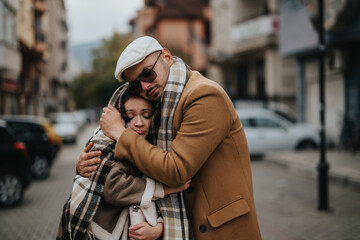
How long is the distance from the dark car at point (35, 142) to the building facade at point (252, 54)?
1330cm

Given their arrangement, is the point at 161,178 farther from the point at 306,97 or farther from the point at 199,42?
the point at 199,42

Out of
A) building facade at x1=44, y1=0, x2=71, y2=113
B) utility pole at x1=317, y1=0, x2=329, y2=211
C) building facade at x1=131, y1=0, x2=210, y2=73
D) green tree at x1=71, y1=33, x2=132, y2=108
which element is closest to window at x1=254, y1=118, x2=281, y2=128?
utility pole at x1=317, y1=0, x2=329, y2=211

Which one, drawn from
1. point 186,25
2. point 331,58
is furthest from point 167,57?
point 186,25

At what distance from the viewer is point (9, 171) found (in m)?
7.97

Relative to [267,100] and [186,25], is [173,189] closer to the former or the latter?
[267,100]

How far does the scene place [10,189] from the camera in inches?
311

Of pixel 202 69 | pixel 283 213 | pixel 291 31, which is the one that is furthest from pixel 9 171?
pixel 202 69

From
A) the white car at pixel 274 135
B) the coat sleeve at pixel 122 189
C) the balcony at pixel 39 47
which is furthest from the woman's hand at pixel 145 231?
the balcony at pixel 39 47

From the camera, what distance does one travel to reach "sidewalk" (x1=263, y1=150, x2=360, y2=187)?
8.75 meters

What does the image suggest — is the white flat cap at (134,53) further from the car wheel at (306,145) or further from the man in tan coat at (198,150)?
the car wheel at (306,145)

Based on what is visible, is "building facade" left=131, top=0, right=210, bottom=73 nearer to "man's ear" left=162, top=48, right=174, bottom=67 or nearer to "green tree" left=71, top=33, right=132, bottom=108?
"green tree" left=71, top=33, right=132, bottom=108

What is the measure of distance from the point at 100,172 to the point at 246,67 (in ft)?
81.0

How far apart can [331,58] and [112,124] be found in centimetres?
1379

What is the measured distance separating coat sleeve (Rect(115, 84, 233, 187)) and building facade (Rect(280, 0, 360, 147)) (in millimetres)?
11083
